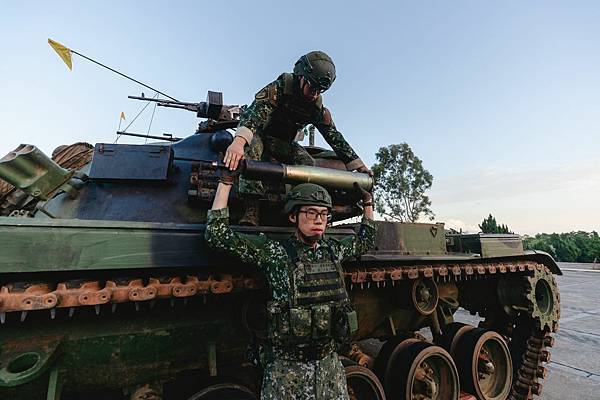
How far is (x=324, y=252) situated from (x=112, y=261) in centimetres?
142

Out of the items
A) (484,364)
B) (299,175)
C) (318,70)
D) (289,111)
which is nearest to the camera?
(299,175)

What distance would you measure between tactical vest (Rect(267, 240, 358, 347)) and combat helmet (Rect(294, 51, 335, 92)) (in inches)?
60.5

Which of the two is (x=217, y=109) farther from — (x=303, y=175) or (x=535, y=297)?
(x=535, y=297)

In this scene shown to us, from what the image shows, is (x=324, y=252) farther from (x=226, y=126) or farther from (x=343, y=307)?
(x=226, y=126)

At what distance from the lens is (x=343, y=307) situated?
2.43 m

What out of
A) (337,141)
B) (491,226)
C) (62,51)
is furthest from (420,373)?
(491,226)

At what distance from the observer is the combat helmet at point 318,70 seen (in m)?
3.04

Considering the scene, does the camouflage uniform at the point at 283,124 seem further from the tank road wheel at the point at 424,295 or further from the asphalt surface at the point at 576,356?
the asphalt surface at the point at 576,356

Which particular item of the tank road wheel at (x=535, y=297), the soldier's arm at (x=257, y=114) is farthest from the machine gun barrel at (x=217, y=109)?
the tank road wheel at (x=535, y=297)

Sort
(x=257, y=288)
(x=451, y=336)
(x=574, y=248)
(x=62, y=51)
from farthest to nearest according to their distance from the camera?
(x=574, y=248) → (x=62, y=51) → (x=451, y=336) → (x=257, y=288)

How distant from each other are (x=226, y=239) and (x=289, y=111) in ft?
5.88

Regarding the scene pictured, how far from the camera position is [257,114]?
3.26 meters

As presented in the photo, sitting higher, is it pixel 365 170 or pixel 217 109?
pixel 217 109

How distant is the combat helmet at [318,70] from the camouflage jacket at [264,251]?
1.42 metres
